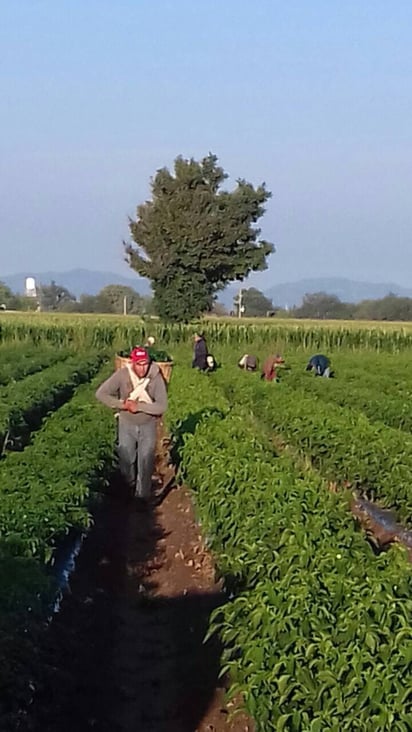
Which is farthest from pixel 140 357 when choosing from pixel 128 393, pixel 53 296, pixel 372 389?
pixel 53 296

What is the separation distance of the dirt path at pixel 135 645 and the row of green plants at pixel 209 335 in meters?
36.8

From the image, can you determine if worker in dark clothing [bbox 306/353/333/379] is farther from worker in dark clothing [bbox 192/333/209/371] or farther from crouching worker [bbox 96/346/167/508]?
crouching worker [bbox 96/346/167/508]

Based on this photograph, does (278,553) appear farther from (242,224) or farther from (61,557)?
(242,224)

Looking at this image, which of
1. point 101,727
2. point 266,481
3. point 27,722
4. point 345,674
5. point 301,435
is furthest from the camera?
point 301,435

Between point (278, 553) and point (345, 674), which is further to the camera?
point (278, 553)

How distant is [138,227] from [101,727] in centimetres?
6019

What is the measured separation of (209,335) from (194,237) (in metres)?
14.9

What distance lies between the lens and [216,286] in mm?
62594

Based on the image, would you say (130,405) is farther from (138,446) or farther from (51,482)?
(51,482)

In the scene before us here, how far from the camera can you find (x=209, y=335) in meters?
49.0

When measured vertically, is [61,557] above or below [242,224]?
below

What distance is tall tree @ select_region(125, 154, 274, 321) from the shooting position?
60656 millimetres

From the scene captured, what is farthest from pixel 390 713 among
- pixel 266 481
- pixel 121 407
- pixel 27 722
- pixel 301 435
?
pixel 301 435

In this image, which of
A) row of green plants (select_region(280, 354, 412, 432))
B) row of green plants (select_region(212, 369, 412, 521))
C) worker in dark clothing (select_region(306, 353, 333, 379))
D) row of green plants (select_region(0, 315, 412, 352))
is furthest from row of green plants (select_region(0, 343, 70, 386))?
row of green plants (select_region(212, 369, 412, 521))
